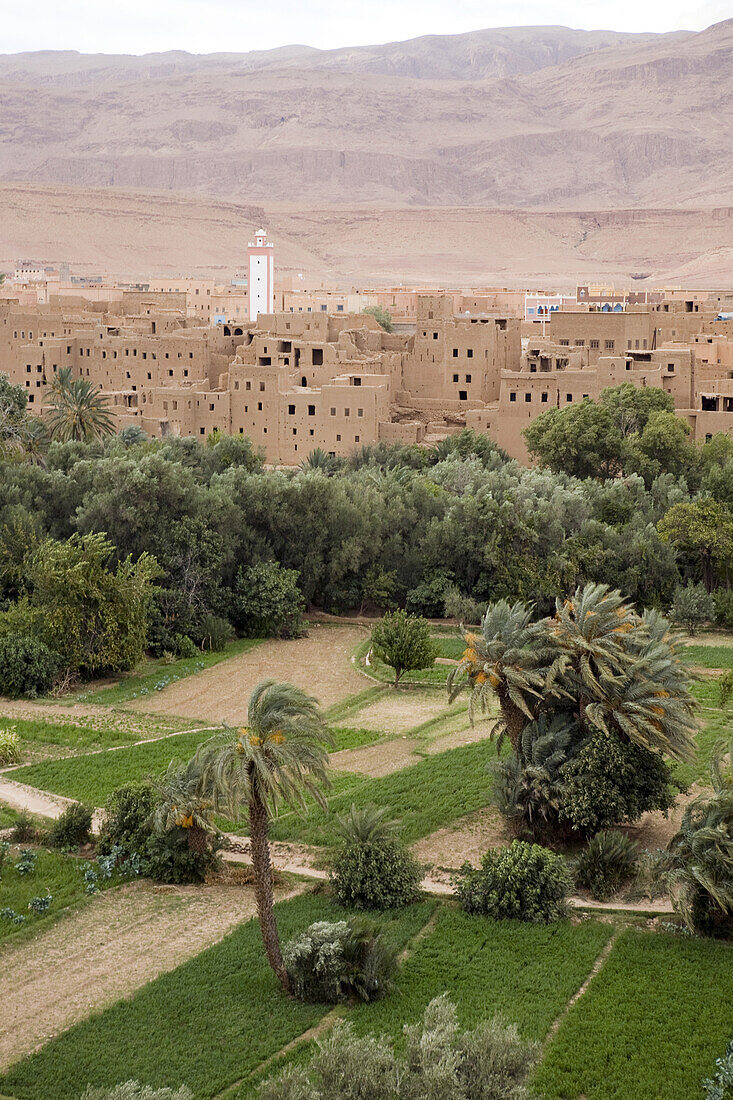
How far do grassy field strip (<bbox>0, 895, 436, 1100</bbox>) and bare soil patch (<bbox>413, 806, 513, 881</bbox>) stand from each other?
233 centimetres

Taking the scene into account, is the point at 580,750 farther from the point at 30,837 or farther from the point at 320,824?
the point at 30,837

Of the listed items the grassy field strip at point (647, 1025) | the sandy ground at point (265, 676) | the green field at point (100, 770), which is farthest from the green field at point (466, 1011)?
the sandy ground at point (265, 676)

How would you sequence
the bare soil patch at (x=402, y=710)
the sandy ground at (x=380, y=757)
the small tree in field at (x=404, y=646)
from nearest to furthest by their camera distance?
the sandy ground at (x=380, y=757), the bare soil patch at (x=402, y=710), the small tree in field at (x=404, y=646)

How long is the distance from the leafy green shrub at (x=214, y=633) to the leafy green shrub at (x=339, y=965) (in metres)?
15.8

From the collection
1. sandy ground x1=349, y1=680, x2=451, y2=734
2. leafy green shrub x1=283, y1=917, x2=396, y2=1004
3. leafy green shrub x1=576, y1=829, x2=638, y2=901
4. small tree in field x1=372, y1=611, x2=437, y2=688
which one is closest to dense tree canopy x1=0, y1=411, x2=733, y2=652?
small tree in field x1=372, y1=611, x2=437, y2=688

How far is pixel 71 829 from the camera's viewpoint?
1789cm

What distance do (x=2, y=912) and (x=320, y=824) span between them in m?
4.47

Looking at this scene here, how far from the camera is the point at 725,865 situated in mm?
14742

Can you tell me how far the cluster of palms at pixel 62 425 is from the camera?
37875 millimetres

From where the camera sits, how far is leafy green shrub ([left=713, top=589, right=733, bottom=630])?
104ft

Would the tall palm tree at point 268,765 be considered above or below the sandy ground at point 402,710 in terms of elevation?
above

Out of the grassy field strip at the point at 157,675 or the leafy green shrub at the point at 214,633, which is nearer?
the grassy field strip at the point at 157,675

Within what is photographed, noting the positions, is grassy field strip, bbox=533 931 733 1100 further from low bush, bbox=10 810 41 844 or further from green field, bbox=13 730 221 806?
green field, bbox=13 730 221 806

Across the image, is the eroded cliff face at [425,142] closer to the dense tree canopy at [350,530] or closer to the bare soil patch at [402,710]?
the dense tree canopy at [350,530]
